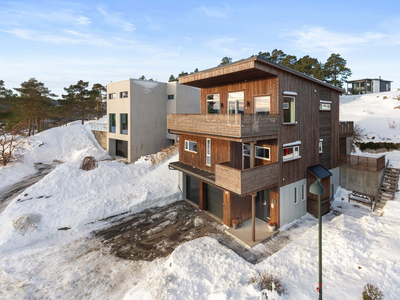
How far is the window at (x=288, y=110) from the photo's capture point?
12.3 m

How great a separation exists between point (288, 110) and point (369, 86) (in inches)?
2186

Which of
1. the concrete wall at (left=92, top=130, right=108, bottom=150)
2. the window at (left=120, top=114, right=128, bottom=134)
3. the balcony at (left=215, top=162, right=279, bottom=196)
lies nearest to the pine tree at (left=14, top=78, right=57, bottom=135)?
the concrete wall at (left=92, top=130, right=108, bottom=150)

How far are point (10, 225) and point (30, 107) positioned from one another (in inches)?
1336

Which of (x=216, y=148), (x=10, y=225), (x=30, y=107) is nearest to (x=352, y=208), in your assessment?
(x=216, y=148)

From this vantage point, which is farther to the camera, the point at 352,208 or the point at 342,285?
the point at 352,208

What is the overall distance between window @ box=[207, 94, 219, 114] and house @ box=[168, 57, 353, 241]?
0.23 ft

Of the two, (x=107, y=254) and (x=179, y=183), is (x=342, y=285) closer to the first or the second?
(x=107, y=254)

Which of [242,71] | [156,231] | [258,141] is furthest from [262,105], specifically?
[156,231]

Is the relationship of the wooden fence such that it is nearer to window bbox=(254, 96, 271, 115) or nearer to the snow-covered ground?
the snow-covered ground

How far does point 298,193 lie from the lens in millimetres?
13578

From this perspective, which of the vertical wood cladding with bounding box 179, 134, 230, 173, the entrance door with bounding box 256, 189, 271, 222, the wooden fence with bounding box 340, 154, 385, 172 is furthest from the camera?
the wooden fence with bounding box 340, 154, 385, 172

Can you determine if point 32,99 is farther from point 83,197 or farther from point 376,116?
point 376,116

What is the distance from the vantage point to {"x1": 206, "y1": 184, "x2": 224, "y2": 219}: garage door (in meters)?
13.9

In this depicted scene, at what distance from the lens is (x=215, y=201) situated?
14383 mm
